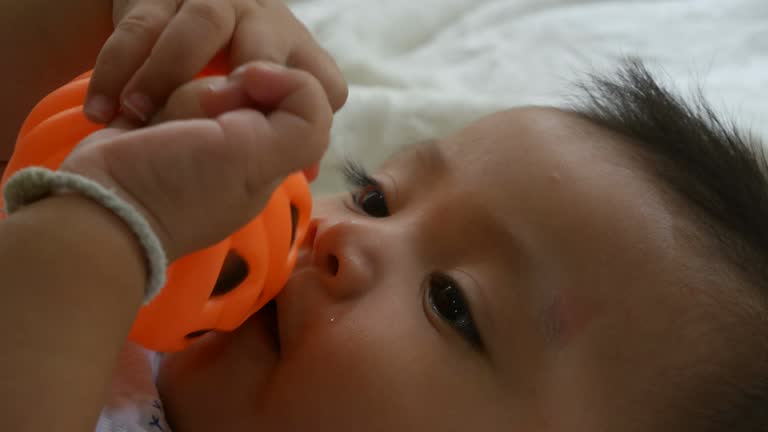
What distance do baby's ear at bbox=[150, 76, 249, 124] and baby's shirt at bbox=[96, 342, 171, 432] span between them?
0.97 feet

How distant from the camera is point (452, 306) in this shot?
677 millimetres

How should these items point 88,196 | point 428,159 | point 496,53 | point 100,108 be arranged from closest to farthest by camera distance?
1. point 88,196
2. point 100,108
3. point 428,159
4. point 496,53

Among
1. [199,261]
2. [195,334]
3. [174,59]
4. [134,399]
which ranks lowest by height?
[134,399]

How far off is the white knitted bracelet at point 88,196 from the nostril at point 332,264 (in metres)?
0.21

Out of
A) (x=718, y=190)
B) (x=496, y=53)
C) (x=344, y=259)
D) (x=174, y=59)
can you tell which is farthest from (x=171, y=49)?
(x=496, y=53)

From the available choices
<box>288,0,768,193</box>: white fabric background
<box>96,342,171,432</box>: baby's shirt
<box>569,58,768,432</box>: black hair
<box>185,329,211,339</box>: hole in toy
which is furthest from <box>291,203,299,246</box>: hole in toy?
<box>288,0,768,193</box>: white fabric background

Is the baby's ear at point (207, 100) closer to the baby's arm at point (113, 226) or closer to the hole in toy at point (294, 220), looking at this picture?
the baby's arm at point (113, 226)

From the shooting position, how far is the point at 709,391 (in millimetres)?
602

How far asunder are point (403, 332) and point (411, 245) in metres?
0.09

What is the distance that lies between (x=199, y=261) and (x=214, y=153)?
89mm

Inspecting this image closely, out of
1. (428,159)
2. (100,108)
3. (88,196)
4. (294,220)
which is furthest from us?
(428,159)

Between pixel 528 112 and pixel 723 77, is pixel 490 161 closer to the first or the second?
pixel 528 112

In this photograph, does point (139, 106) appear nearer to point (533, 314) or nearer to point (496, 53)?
point (533, 314)

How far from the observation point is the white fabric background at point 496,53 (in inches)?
48.8
